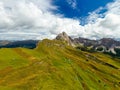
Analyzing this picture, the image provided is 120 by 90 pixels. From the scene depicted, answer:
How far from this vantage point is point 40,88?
167125mm

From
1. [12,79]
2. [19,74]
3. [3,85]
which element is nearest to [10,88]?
[3,85]

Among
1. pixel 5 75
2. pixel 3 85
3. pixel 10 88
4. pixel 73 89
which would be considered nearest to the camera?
pixel 10 88

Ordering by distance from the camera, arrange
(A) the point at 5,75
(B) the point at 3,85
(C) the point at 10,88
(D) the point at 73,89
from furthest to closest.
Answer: (A) the point at 5,75 → (D) the point at 73,89 → (B) the point at 3,85 → (C) the point at 10,88

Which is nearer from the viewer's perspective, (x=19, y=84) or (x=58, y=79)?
(x=19, y=84)

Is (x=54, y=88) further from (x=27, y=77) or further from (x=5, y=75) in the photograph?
(x=5, y=75)

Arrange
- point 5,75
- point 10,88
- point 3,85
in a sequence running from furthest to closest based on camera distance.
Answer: point 5,75 < point 3,85 < point 10,88

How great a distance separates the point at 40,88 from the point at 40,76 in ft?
79.5

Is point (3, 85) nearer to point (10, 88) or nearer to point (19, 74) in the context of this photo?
point (10, 88)

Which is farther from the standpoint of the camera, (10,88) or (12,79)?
(12,79)

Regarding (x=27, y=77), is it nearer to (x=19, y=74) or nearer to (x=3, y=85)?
(x=19, y=74)

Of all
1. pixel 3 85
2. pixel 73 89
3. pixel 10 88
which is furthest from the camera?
pixel 73 89

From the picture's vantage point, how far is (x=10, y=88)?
15738 cm

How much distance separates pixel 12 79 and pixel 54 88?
38.8 m

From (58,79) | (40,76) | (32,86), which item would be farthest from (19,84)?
(58,79)
